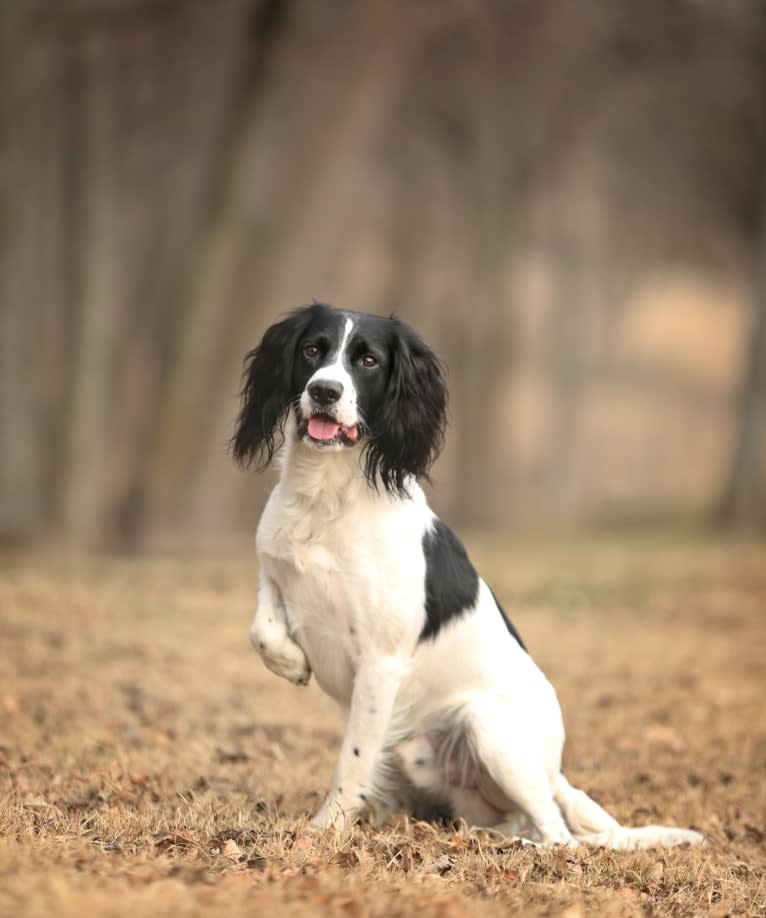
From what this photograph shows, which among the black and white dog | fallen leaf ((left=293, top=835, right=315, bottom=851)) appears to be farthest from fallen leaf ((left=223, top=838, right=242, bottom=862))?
the black and white dog

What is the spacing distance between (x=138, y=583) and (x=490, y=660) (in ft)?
21.5

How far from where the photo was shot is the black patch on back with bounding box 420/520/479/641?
16.0 ft

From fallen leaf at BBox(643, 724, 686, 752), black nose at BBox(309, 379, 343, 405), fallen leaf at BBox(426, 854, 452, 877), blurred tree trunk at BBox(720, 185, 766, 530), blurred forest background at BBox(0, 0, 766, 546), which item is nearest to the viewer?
fallen leaf at BBox(426, 854, 452, 877)

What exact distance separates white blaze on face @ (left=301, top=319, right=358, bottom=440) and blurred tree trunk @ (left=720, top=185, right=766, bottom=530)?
1471 cm

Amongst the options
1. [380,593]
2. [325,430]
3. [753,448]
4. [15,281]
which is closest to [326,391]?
[325,430]

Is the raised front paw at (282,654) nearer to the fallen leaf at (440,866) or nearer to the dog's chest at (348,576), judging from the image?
the dog's chest at (348,576)

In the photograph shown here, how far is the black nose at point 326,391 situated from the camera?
4.61m

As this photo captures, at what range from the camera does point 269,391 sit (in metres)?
5.02

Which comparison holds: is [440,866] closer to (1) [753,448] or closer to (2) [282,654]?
(2) [282,654]

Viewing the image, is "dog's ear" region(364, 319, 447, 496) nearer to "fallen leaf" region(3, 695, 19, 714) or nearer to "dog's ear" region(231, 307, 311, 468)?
"dog's ear" region(231, 307, 311, 468)

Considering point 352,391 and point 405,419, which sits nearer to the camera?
point 352,391

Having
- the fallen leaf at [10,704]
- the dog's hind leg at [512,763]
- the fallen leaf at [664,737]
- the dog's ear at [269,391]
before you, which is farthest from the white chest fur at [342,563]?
the fallen leaf at [664,737]

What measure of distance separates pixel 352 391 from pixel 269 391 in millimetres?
451

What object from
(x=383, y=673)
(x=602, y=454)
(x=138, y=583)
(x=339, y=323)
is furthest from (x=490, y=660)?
(x=602, y=454)
